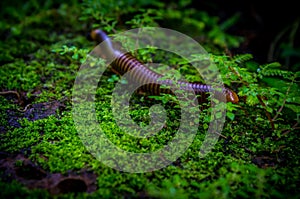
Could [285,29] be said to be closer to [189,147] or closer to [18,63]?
[189,147]

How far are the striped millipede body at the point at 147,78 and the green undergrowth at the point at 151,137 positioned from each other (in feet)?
0.42

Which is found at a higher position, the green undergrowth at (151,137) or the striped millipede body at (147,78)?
the striped millipede body at (147,78)

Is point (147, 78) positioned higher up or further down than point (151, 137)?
higher up

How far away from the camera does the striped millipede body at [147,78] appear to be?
3.64 meters

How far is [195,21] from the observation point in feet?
21.3

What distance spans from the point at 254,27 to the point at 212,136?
13.2 feet

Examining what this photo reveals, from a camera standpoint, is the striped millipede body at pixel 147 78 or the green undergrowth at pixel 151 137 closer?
the green undergrowth at pixel 151 137

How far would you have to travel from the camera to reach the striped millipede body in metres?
3.64

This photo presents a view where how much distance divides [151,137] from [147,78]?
0.96m

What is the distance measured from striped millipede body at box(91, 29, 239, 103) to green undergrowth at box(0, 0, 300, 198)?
13cm

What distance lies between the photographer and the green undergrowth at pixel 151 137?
9.29 ft

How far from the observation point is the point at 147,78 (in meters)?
4.08

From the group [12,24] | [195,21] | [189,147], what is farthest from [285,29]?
[12,24]

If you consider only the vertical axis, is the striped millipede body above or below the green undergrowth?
above
